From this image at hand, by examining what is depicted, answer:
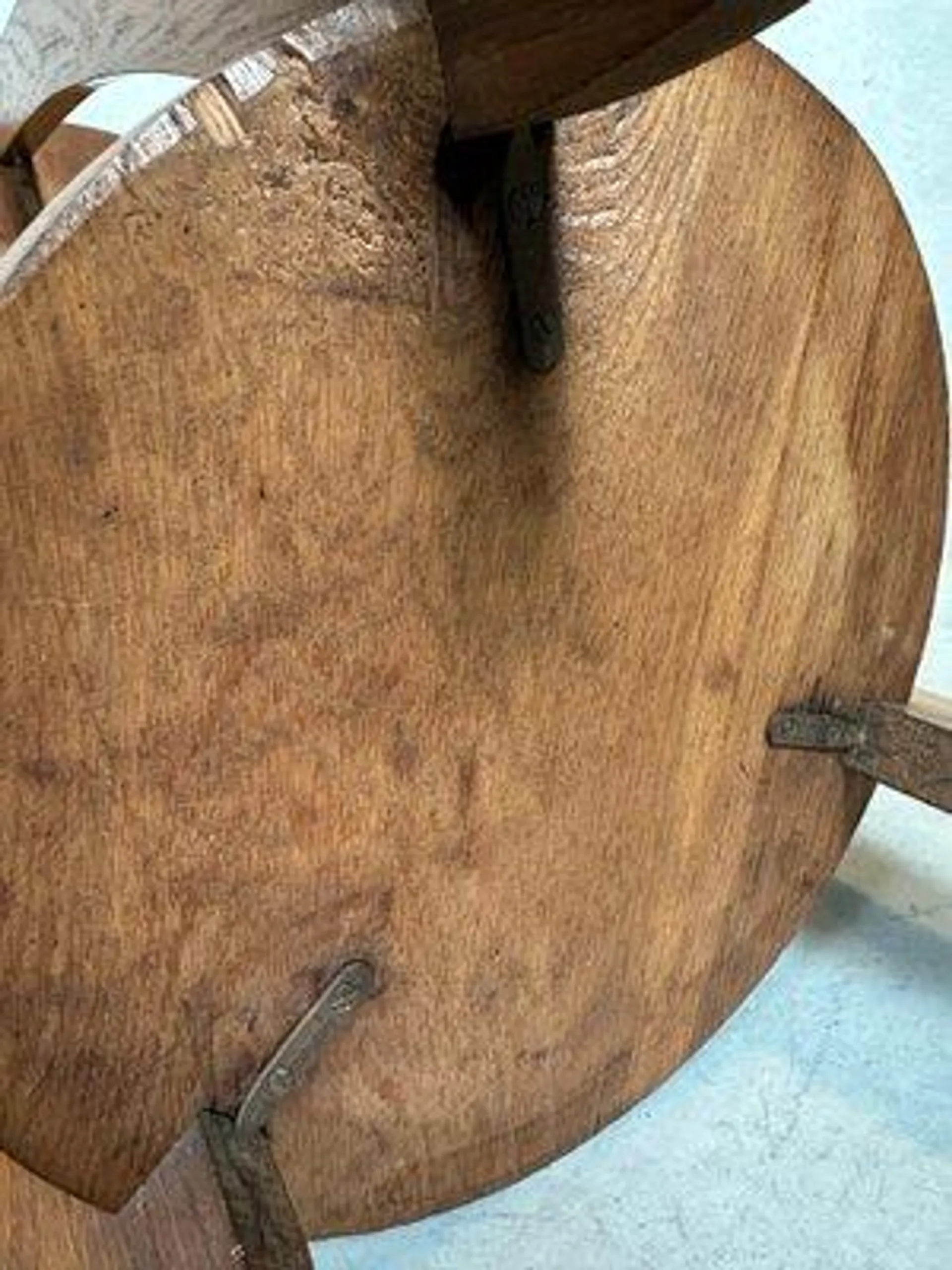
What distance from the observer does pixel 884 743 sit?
4.19 feet

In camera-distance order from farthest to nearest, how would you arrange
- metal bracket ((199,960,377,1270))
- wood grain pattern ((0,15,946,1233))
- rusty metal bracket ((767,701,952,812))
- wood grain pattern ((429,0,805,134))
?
rusty metal bracket ((767,701,952,812)) < metal bracket ((199,960,377,1270)) < wood grain pattern ((0,15,946,1233)) < wood grain pattern ((429,0,805,134))

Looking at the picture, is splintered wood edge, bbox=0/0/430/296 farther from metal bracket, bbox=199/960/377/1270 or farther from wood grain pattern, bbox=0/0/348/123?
metal bracket, bbox=199/960/377/1270

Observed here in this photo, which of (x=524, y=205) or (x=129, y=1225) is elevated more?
(x=524, y=205)

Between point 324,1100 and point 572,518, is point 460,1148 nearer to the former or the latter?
point 324,1100

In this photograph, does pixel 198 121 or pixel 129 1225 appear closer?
pixel 198 121

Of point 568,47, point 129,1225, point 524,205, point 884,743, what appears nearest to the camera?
point 568,47

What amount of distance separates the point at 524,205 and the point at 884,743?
0.49 m

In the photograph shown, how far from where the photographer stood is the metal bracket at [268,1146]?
98cm

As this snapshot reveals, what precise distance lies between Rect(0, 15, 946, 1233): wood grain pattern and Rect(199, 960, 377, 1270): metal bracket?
0.04 ft

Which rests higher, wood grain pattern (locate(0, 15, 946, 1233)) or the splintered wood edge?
the splintered wood edge

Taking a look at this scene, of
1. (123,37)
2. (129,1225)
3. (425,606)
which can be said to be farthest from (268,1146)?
(123,37)

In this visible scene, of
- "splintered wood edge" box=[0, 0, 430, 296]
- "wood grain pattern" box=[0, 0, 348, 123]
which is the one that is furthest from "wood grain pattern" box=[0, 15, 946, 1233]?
"wood grain pattern" box=[0, 0, 348, 123]

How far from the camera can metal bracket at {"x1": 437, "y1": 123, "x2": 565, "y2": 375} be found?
917 millimetres

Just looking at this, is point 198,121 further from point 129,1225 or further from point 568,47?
point 129,1225
